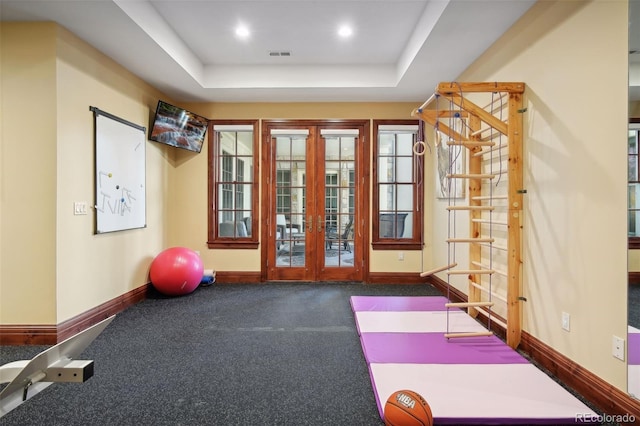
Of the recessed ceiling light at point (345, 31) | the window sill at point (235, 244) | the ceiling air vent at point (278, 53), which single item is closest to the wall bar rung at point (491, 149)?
the recessed ceiling light at point (345, 31)

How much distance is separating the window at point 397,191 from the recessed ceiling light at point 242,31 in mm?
2205

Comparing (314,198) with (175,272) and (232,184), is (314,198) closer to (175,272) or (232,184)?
(232,184)

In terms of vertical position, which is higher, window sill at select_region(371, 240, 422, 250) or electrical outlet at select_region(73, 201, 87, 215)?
electrical outlet at select_region(73, 201, 87, 215)

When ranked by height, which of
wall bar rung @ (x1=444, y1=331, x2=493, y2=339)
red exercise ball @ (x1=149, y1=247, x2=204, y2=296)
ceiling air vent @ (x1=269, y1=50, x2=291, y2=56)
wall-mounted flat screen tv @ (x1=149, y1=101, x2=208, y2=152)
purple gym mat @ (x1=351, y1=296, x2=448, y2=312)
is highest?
ceiling air vent @ (x1=269, y1=50, x2=291, y2=56)

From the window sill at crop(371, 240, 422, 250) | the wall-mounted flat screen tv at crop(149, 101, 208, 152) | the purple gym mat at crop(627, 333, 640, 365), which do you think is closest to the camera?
the purple gym mat at crop(627, 333, 640, 365)

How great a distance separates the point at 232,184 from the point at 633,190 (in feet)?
14.4

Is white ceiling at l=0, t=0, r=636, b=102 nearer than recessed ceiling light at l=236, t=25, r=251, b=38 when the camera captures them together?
Yes

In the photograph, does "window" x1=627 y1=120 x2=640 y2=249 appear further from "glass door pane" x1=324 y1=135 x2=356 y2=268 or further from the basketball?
"glass door pane" x1=324 y1=135 x2=356 y2=268

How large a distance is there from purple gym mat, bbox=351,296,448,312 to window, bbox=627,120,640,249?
2039mm

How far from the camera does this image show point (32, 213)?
8.80ft

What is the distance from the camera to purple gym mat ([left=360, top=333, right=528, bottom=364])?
7.63ft

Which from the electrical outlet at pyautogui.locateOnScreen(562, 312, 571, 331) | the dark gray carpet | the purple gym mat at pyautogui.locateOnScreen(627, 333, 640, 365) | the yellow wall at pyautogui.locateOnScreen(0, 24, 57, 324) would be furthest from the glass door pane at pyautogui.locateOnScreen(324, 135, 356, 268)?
the purple gym mat at pyautogui.locateOnScreen(627, 333, 640, 365)

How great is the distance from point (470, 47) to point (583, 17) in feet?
3.88

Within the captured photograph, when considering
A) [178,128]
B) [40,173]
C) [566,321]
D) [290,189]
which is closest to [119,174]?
[40,173]
